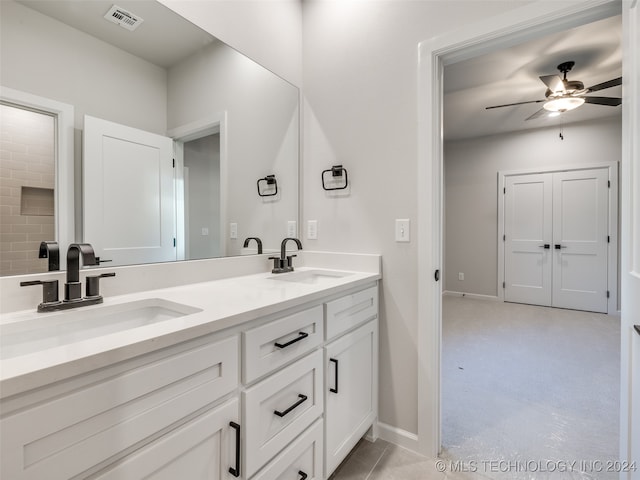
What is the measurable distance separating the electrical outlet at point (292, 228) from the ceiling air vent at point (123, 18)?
119 centimetres

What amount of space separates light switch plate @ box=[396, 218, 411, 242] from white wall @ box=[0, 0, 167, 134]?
1.19 meters

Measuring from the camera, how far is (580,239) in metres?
4.30

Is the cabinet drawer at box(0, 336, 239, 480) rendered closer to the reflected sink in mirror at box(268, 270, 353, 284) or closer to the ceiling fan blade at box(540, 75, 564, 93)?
the reflected sink in mirror at box(268, 270, 353, 284)

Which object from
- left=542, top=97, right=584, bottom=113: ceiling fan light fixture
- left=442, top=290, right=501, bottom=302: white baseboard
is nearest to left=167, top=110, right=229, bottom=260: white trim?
left=542, top=97, right=584, bottom=113: ceiling fan light fixture

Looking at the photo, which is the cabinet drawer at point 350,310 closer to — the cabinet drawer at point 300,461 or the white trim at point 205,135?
the cabinet drawer at point 300,461

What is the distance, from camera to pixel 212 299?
108 centimetres

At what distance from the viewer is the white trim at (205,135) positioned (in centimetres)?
140

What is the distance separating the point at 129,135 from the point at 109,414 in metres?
1.04

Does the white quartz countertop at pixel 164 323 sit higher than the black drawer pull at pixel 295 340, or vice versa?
the white quartz countertop at pixel 164 323

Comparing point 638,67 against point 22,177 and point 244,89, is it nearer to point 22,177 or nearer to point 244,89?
point 244,89

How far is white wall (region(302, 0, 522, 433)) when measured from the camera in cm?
159

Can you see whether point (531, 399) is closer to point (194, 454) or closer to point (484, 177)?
point (194, 454)

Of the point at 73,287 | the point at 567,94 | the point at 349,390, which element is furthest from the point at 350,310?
the point at 567,94

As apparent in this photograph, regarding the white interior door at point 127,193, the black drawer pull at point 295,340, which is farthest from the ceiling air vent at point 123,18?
the black drawer pull at point 295,340
